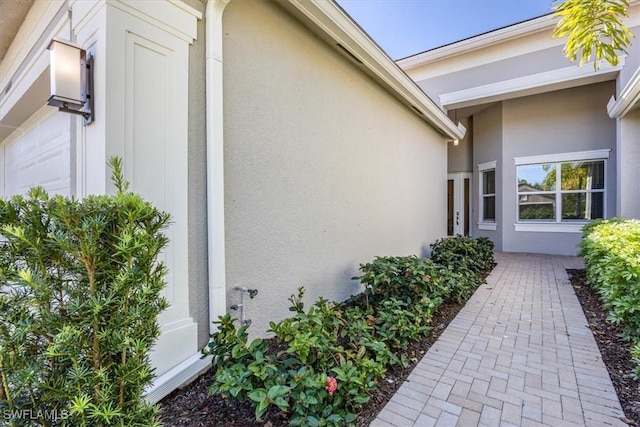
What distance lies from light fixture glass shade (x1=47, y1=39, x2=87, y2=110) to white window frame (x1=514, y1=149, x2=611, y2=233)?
10.5 meters

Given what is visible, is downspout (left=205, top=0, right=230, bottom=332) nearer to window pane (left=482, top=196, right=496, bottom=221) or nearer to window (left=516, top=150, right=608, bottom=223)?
window (left=516, top=150, right=608, bottom=223)

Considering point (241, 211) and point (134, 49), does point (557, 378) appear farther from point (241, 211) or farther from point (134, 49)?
point (134, 49)

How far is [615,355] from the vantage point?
322cm

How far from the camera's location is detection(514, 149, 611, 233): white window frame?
844 cm

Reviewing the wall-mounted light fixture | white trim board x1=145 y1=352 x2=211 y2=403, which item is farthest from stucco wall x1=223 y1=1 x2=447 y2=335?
the wall-mounted light fixture

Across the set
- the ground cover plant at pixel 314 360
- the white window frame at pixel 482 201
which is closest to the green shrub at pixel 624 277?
the ground cover plant at pixel 314 360

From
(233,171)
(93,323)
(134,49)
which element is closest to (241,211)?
(233,171)

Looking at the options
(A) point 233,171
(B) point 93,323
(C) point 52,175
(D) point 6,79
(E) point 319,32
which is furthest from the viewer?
(D) point 6,79

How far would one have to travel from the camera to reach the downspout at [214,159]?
8.18ft

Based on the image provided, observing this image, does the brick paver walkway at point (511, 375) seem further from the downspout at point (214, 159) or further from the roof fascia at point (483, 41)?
the roof fascia at point (483, 41)

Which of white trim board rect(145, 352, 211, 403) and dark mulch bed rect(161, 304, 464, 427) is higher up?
white trim board rect(145, 352, 211, 403)

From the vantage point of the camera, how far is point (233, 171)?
2.78 meters

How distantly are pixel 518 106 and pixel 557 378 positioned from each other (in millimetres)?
9201

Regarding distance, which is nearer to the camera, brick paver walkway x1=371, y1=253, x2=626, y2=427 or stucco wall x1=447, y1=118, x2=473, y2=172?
brick paver walkway x1=371, y1=253, x2=626, y2=427
